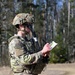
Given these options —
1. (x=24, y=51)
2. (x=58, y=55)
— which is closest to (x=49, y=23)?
(x=58, y=55)

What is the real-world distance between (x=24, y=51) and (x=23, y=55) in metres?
0.05

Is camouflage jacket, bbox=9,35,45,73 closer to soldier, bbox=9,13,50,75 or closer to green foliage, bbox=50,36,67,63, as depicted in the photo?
soldier, bbox=9,13,50,75

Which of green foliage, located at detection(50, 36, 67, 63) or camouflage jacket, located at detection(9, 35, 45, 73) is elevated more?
camouflage jacket, located at detection(9, 35, 45, 73)

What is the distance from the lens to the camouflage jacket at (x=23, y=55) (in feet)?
11.6

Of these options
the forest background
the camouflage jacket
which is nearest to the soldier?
the camouflage jacket

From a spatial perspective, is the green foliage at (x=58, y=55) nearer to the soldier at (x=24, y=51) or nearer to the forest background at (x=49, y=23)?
A: the forest background at (x=49, y=23)

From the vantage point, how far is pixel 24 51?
3.57 meters

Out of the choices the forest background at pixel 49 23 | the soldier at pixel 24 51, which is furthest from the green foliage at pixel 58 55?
the soldier at pixel 24 51

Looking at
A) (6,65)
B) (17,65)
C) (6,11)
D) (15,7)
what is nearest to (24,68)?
(17,65)

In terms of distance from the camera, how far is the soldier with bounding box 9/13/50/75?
353cm

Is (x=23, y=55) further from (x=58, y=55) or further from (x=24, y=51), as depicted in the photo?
(x=58, y=55)

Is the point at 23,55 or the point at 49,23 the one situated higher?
the point at 23,55

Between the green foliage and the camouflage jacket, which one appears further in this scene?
the green foliage

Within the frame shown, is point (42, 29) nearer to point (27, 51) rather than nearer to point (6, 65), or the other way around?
point (6, 65)
